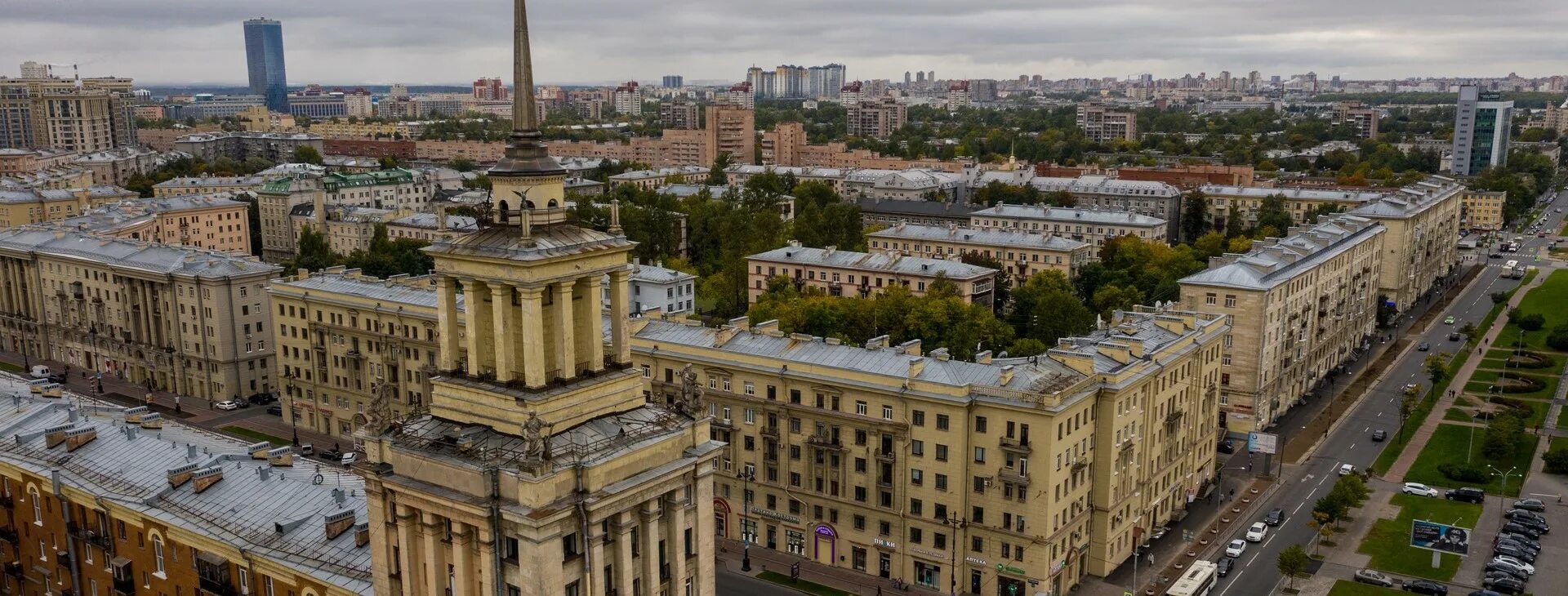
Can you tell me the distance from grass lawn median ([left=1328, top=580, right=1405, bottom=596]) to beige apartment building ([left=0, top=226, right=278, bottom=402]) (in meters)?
96.3

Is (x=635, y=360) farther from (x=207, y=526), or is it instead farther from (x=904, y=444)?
(x=207, y=526)

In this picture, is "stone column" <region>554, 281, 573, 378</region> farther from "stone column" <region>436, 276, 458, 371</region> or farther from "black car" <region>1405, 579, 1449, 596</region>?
"black car" <region>1405, 579, 1449, 596</region>

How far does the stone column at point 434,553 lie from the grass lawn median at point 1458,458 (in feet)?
271

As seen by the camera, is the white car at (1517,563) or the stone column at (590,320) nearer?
the stone column at (590,320)

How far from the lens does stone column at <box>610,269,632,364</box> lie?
118 ft

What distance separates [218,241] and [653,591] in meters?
171

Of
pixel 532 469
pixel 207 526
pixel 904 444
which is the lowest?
pixel 904 444

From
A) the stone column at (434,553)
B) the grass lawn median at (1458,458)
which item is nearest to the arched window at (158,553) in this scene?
the stone column at (434,553)

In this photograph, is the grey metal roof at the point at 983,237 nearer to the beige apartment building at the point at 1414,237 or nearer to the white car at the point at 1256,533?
the beige apartment building at the point at 1414,237

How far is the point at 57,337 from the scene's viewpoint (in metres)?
126

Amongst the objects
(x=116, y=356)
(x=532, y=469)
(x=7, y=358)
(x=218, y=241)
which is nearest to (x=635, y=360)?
(x=532, y=469)

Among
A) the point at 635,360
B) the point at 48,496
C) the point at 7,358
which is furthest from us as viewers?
the point at 7,358

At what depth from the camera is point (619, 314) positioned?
3650cm

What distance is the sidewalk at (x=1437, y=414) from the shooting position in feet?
309
